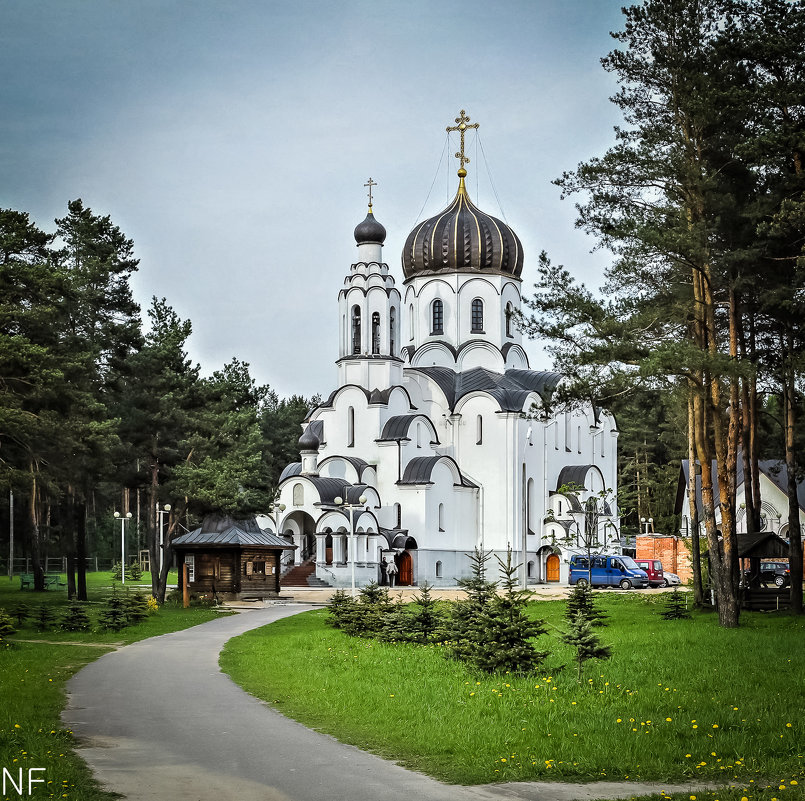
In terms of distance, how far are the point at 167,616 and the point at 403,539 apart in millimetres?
19868

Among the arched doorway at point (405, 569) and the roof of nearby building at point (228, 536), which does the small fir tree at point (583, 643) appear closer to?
the roof of nearby building at point (228, 536)

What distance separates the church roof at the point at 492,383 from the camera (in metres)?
51.2

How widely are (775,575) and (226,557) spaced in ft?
54.7

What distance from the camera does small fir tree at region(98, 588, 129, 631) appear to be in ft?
77.6

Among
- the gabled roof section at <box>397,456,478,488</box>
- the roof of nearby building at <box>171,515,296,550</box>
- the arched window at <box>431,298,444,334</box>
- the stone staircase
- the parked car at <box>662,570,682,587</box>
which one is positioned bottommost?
the parked car at <box>662,570,682,587</box>

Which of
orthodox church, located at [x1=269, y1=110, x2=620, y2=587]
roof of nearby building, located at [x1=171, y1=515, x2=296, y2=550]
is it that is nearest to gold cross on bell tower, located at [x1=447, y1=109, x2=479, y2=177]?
orthodox church, located at [x1=269, y1=110, x2=620, y2=587]

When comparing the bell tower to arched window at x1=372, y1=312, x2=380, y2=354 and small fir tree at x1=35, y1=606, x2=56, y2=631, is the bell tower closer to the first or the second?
arched window at x1=372, y1=312, x2=380, y2=354

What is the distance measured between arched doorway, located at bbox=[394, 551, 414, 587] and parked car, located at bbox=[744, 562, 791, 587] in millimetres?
15954

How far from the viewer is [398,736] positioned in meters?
10.3

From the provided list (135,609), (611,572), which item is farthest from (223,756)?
(611,572)

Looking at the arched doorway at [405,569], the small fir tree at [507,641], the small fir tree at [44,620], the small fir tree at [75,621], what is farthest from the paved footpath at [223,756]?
the arched doorway at [405,569]

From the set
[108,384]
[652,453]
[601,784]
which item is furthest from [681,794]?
[652,453]

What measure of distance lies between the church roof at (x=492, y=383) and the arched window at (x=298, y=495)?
361 inches

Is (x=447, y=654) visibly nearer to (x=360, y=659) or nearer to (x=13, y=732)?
(x=360, y=659)
